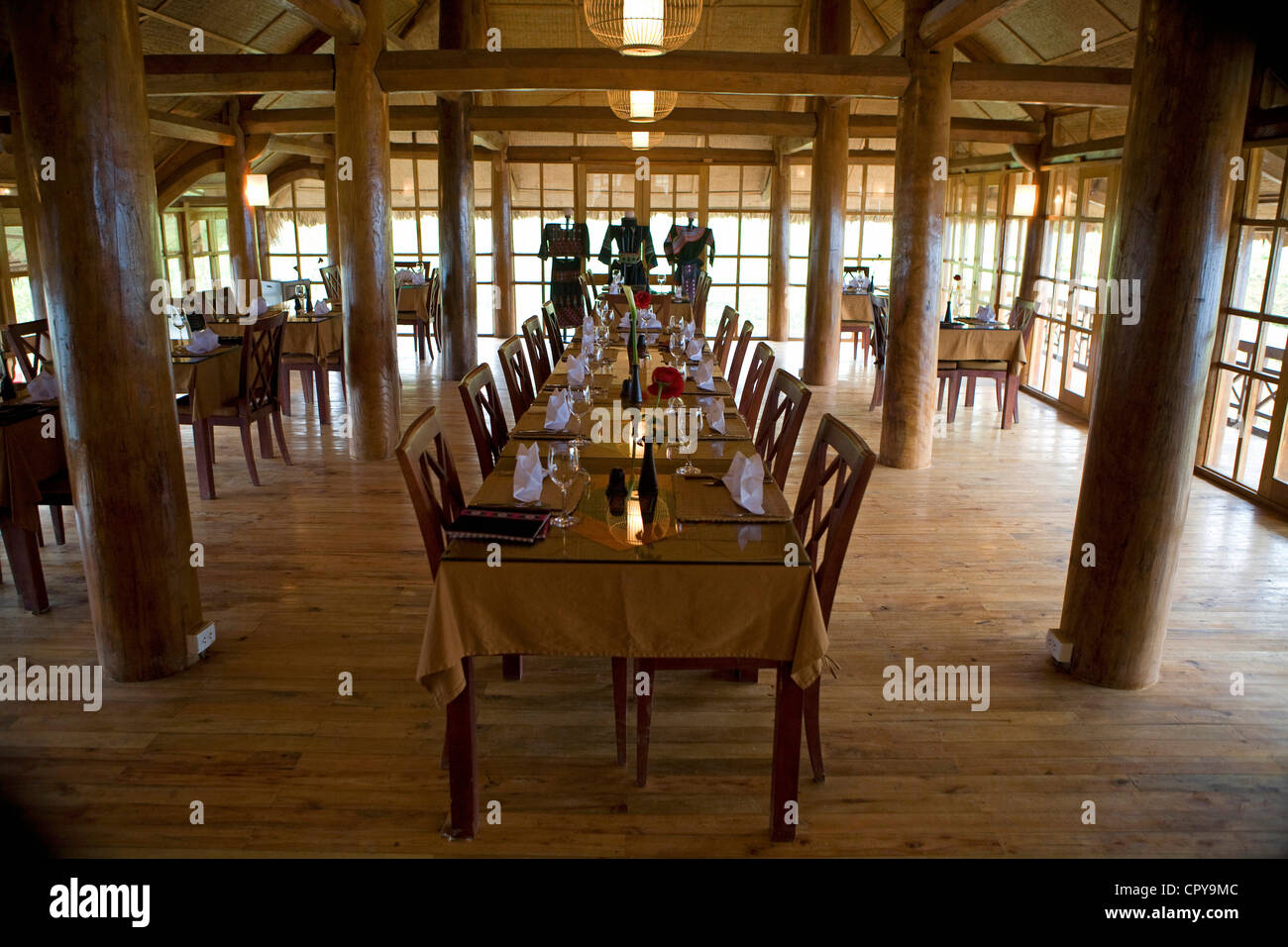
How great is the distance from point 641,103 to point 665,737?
4606 mm

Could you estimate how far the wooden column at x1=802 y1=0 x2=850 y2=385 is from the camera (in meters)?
9.38

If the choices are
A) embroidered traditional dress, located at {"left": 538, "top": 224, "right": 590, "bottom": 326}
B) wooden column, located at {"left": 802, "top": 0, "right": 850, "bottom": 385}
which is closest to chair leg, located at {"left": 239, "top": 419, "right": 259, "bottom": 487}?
wooden column, located at {"left": 802, "top": 0, "right": 850, "bottom": 385}

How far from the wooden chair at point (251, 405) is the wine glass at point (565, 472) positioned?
3683mm

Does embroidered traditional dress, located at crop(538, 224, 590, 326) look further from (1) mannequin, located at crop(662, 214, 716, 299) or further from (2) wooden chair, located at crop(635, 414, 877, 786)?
(2) wooden chair, located at crop(635, 414, 877, 786)

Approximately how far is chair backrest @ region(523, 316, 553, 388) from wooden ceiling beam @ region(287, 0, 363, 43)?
2.18 meters

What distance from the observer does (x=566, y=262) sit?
13.8m

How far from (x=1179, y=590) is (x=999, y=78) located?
13.7 ft

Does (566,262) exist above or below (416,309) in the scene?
above

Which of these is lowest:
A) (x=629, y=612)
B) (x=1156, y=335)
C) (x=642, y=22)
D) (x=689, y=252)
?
(x=629, y=612)

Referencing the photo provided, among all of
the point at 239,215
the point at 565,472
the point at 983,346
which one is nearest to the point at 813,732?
the point at 565,472

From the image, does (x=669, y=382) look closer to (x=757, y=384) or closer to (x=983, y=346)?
(x=757, y=384)

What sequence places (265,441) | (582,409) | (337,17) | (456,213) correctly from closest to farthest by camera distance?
(582,409) < (337,17) < (265,441) < (456,213)

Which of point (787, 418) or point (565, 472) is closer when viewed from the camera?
point (565, 472)

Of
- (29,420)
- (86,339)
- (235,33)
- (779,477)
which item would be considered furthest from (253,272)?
(779,477)
